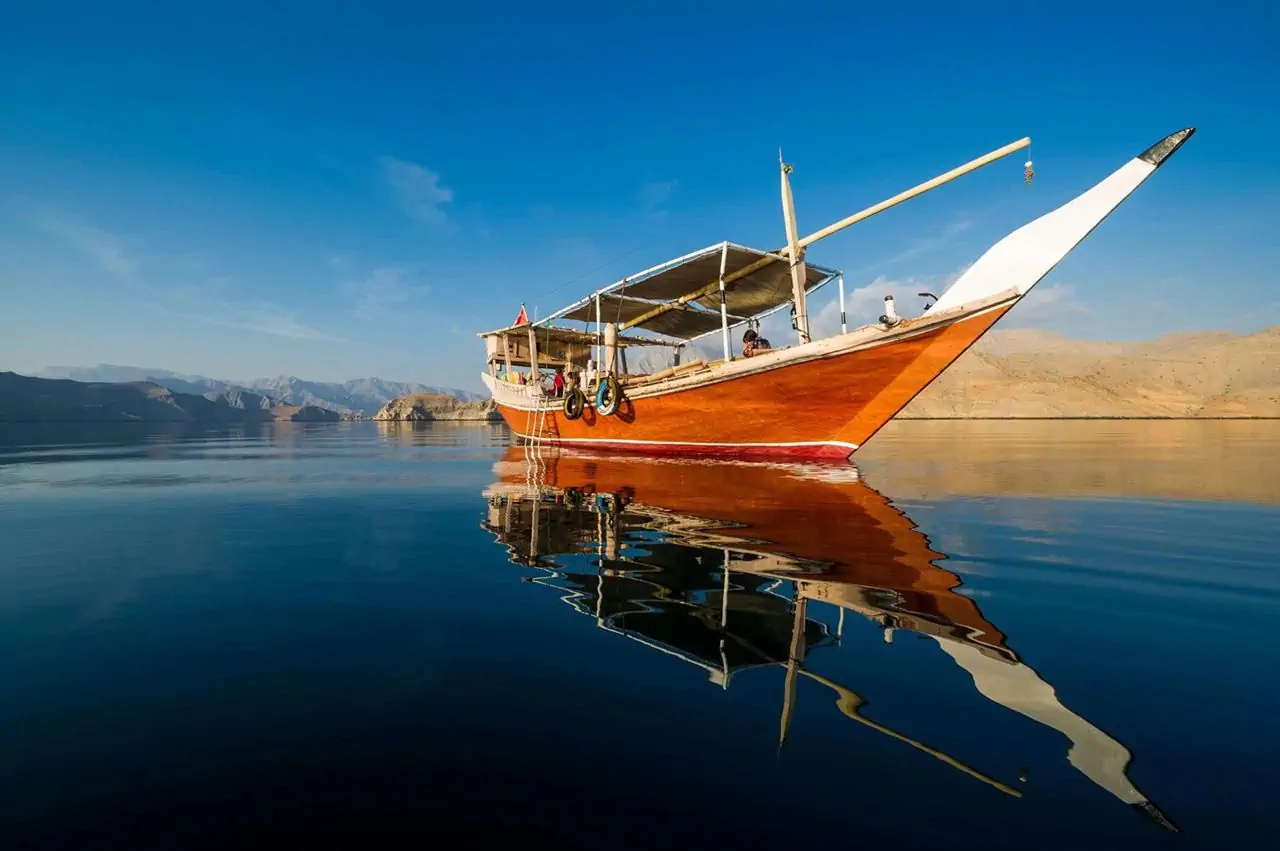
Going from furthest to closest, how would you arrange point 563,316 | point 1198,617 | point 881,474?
point 563,316
point 881,474
point 1198,617

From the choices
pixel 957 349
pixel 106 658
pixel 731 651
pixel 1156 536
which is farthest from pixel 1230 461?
pixel 106 658

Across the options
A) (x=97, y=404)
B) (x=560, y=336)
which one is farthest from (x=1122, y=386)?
(x=97, y=404)

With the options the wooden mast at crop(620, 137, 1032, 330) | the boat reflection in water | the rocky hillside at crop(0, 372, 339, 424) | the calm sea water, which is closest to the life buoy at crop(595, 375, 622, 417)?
the wooden mast at crop(620, 137, 1032, 330)

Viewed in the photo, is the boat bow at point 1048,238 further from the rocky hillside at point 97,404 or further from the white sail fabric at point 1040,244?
the rocky hillside at point 97,404

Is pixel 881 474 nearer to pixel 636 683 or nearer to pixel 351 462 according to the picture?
pixel 636 683

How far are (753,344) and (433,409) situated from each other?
138m

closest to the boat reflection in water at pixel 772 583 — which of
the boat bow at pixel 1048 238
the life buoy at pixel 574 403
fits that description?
the boat bow at pixel 1048 238

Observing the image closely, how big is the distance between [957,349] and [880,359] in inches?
Answer: 61.0

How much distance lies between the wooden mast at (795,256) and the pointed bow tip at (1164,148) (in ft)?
24.4

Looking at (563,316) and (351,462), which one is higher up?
(563,316)

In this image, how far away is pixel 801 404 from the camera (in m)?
14.0

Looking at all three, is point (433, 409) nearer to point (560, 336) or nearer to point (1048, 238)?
point (560, 336)

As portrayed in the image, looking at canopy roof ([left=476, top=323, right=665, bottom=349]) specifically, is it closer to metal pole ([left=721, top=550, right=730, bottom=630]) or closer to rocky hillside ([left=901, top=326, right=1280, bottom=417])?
metal pole ([left=721, top=550, right=730, bottom=630])

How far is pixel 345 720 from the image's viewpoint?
7.66ft
